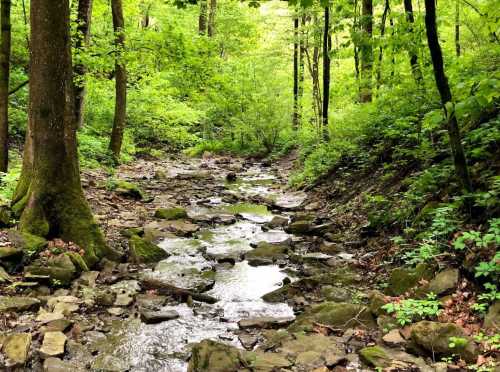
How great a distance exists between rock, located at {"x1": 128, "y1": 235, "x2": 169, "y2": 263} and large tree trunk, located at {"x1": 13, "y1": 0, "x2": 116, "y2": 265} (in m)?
0.67

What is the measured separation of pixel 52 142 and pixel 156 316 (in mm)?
3622

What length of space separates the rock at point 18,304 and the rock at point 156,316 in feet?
4.45

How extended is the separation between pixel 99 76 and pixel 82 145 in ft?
13.6

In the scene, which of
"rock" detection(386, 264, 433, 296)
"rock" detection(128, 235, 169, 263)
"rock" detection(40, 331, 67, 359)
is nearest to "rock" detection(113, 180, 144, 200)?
"rock" detection(128, 235, 169, 263)

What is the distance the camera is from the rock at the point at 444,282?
216 inches

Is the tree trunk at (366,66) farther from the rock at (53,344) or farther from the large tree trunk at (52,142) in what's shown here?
the rock at (53,344)

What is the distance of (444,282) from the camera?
5570 millimetres

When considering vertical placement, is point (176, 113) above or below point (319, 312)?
above

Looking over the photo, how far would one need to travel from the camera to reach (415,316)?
5.32m

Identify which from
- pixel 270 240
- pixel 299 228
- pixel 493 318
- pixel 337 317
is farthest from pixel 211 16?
pixel 493 318

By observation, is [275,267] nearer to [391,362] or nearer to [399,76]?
[391,362]

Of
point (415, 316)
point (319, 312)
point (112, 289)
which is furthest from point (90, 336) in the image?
point (415, 316)

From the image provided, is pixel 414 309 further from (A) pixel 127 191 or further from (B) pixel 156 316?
(A) pixel 127 191

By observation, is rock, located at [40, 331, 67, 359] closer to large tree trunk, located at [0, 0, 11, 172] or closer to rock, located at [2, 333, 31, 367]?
rock, located at [2, 333, 31, 367]
